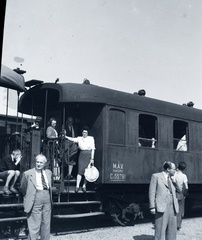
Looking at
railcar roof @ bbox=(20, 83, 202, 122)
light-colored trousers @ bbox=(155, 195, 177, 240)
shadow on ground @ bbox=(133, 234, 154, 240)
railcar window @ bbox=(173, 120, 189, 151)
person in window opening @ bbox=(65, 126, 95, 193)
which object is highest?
railcar roof @ bbox=(20, 83, 202, 122)

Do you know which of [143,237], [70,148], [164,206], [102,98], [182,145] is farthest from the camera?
[182,145]

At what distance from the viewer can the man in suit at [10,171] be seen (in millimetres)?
7906

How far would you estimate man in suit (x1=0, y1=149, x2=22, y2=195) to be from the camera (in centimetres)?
791

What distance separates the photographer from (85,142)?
9.23 meters

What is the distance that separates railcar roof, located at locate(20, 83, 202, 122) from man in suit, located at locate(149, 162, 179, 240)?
3474mm

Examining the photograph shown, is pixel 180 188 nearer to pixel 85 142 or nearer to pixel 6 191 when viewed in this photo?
pixel 85 142

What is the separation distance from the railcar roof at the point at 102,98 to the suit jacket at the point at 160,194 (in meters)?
3.43

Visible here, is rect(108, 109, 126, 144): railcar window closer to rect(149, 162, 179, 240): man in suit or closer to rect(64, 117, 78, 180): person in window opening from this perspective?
rect(64, 117, 78, 180): person in window opening

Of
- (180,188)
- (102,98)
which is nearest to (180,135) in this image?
(180,188)

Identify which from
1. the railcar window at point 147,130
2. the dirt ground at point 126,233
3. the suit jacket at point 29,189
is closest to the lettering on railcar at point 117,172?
the railcar window at point 147,130

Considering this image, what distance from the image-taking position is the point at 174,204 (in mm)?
6605

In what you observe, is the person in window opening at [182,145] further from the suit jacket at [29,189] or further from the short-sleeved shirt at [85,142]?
the suit jacket at [29,189]

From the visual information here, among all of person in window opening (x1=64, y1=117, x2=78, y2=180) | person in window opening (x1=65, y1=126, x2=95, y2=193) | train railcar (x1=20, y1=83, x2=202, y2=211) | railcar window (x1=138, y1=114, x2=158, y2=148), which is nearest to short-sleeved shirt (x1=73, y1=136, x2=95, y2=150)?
person in window opening (x1=65, y1=126, x2=95, y2=193)

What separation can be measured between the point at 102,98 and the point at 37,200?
4.19m
